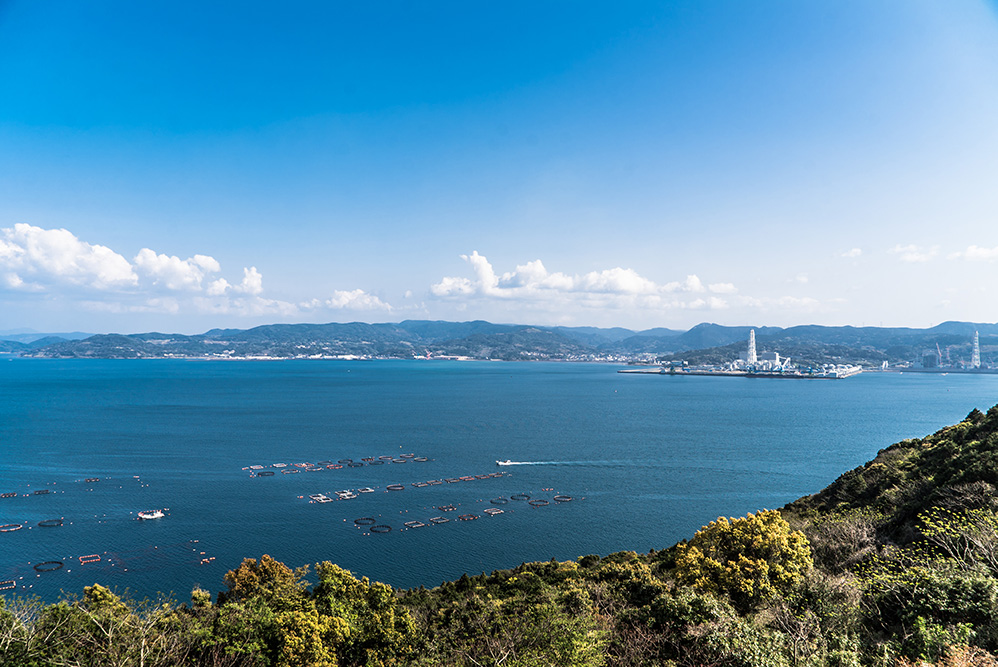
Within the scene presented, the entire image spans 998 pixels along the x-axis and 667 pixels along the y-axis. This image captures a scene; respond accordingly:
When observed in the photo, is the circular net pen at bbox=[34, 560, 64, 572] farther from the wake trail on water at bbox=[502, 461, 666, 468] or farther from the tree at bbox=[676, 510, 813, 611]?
the wake trail on water at bbox=[502, 461, 666, 468]

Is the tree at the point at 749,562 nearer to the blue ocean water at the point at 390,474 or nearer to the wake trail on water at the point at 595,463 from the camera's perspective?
the blue ocean water at the point at 390,474

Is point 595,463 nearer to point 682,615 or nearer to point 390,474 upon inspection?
point 390,474

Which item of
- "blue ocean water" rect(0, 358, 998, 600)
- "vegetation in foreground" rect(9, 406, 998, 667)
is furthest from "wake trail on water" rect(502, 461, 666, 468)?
"vegetation in foreground" rect(9, 406, 998, 667)

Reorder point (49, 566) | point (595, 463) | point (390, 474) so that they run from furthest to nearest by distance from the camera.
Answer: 1. point (595, 463)
2. point (390, 474)
3. point (49, 566)

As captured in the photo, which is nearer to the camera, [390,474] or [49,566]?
[49,566]

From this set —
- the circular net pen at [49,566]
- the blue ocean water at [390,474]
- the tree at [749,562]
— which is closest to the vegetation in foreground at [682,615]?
the tree at [749,562]

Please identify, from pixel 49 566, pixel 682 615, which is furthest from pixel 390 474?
pixel 682 615

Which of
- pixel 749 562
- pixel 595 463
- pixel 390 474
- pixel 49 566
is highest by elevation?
pixel 749 562
